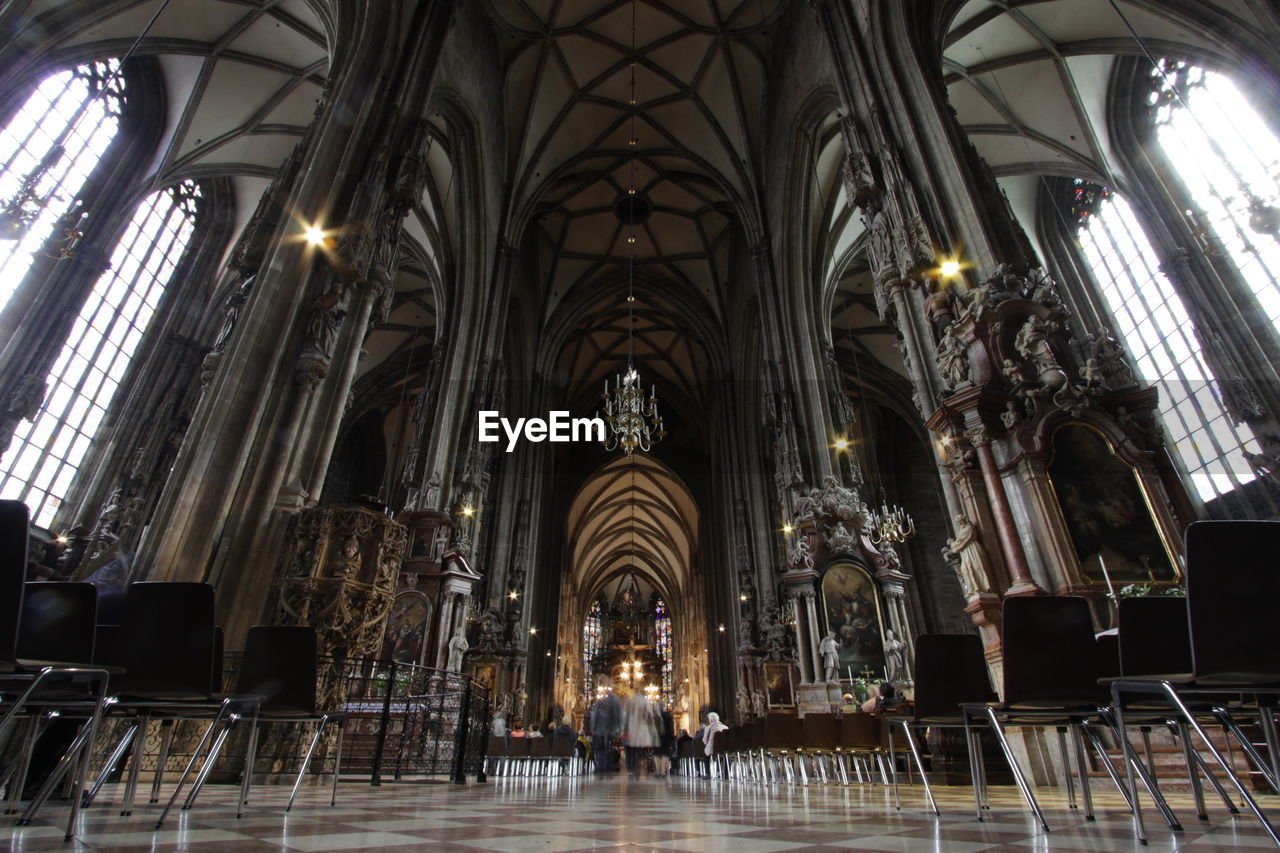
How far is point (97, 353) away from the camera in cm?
1312

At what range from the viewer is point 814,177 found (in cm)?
1516

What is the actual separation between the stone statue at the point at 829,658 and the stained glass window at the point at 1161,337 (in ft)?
23.7

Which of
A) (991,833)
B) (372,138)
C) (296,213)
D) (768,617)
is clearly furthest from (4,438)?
(768,617)

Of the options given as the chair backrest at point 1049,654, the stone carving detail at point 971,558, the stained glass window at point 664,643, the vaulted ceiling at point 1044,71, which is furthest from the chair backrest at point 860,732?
the stained glass window at point 664,643

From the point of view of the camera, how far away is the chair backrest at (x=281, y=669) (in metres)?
2.97

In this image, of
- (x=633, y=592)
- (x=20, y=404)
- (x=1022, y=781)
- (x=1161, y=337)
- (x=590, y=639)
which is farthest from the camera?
(x=633, y=592)

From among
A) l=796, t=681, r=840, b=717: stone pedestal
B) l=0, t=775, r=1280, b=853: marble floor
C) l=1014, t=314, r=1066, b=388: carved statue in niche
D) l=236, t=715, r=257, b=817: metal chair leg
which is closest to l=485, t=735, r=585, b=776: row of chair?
l=796, t=681, r=840, b=717: stone pedestal

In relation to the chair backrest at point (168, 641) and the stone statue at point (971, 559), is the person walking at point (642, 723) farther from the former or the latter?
the chair backrest at point (168, 641)

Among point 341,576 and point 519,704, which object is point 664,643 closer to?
point 519,704

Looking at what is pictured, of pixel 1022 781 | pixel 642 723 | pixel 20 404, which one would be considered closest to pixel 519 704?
pixel 642 723

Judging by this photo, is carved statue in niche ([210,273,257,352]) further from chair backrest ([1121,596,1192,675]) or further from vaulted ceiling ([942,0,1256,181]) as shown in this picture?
vaulted ceiling ([942,0,1256,181])

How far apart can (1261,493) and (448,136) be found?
17.6 meters

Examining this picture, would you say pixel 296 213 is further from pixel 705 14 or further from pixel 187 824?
pixel 705 14

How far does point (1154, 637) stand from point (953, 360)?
5473 mm
